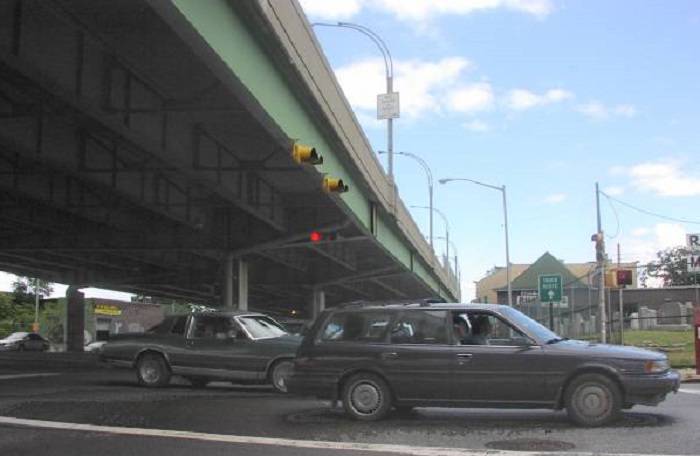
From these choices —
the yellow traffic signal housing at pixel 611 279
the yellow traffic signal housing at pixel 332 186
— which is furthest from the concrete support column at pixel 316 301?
the yellow traffic signal housing at pixel 332 186

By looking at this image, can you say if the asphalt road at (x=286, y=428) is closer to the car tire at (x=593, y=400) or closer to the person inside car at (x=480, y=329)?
the car tire at (x=593, y=400)

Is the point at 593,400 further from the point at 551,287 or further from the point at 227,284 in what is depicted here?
the point at 551,287

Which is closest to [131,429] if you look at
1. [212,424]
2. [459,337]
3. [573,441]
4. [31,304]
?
[212,424]

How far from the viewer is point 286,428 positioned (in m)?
10.1

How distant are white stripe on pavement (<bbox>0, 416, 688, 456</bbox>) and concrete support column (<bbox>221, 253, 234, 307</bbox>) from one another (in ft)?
59.5

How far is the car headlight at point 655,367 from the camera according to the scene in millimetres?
9734

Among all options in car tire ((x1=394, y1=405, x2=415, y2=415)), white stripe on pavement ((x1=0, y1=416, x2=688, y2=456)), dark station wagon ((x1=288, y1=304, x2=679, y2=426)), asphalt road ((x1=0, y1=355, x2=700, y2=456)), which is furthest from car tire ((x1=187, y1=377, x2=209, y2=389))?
car tire ((x1=394, y1=405, x2=415, y2=415))

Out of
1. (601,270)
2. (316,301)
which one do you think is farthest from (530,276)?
(601,270)

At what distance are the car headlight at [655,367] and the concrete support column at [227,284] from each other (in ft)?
67.2

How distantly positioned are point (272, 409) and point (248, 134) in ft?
22.5

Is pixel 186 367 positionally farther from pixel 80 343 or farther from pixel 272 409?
pixel 80 343

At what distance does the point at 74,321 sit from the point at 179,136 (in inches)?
1453

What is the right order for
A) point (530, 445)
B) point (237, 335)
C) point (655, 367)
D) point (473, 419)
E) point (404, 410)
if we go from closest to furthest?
point (530, 445), point (655, 367), point (473, 419), point (404, 410), point (237, 335)

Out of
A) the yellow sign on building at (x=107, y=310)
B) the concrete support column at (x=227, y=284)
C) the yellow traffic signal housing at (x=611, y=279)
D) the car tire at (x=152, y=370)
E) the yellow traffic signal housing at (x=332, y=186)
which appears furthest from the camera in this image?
the yellow sign on building at (x=107, y=310)
